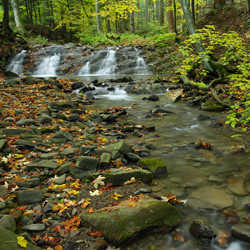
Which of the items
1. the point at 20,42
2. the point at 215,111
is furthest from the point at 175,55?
the point at 20,42

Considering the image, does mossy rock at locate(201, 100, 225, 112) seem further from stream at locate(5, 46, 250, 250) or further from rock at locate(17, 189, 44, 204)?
rock at locate(17, 189, 44, 204)

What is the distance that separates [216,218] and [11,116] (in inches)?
240

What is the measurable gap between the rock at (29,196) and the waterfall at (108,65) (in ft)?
53.0

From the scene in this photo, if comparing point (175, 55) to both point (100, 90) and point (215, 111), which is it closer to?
point (100, 90)

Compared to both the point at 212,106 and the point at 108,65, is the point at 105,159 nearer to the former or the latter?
the point at 212,106

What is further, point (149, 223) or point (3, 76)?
point (3, 76)

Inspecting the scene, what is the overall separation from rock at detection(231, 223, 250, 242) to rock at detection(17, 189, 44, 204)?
2.72 meters

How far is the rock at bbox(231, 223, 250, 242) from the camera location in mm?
2736

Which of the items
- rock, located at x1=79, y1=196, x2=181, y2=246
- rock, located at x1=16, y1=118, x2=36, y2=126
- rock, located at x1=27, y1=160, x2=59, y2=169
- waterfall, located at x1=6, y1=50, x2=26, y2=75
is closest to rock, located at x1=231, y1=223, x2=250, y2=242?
rock, located at x1=79, y1=196, x2=181, y2=246

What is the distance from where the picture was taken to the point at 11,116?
670cm

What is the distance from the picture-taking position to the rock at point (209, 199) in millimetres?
3452

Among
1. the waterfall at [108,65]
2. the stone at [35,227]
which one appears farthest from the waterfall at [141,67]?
the stone at [35,227]

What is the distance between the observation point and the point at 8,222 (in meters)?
2.62

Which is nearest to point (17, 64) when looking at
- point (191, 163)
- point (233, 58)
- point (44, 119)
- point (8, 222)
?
point (44, 119)
